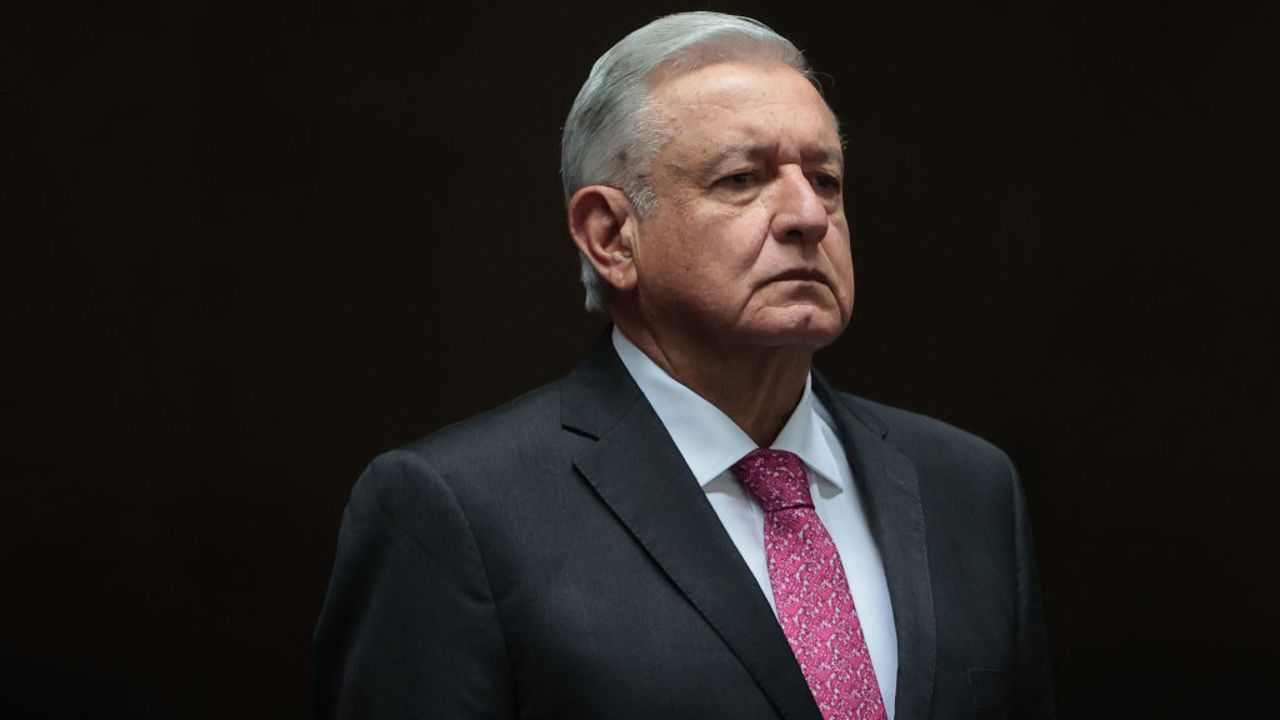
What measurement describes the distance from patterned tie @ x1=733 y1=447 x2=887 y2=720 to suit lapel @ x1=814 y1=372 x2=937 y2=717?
1.8 inches

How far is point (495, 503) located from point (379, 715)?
0.27 m

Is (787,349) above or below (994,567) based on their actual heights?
above

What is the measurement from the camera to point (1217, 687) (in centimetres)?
390

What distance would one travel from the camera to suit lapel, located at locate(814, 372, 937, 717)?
7.75ft

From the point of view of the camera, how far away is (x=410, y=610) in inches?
90.0

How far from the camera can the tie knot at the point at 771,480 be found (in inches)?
95.3

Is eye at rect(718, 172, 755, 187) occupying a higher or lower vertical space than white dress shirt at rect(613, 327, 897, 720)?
higher

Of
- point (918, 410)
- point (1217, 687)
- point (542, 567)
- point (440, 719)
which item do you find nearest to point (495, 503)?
point (542, 567)

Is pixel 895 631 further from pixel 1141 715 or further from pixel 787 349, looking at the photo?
pixel 1141 715

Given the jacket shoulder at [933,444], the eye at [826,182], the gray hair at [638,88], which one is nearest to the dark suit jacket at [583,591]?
the jacket shoulder at [933,444]

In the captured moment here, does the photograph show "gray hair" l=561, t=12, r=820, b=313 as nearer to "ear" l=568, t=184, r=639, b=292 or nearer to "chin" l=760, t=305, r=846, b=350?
"ear" l=568, t=184, r=639, b=292

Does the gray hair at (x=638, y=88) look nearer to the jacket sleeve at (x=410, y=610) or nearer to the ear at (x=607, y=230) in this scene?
the ear at (x=607, y=230)

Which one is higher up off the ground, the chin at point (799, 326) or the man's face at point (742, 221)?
the man's face at point (742, 221)

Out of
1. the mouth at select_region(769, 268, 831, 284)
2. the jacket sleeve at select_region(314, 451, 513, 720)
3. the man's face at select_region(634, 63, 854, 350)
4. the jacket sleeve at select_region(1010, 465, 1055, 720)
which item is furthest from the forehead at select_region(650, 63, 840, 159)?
the jacket sleeve at select_region(1010, 465, 1055, 720)
